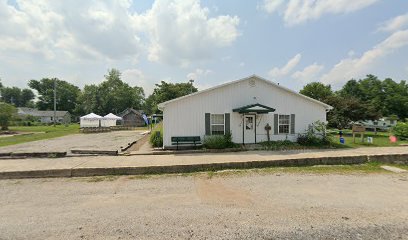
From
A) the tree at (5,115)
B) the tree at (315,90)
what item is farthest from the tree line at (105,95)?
the tree at (315,90)

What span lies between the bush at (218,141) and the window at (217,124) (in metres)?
0.50

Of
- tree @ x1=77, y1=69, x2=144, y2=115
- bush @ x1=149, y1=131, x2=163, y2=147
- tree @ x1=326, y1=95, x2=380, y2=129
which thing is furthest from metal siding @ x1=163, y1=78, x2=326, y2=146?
tree @ x1=77, y1=69, x2=144, y2=115

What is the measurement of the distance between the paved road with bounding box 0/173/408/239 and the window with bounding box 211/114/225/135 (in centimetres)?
613

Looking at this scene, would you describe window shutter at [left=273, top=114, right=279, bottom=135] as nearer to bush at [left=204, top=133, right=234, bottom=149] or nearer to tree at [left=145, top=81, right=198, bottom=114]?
bush at [left=204, top=133, right=234, bottom=149]

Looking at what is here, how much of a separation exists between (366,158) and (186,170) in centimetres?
822

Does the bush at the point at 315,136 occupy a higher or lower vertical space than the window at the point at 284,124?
lower

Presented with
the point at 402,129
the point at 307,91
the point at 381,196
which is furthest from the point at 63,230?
the point at 307,91

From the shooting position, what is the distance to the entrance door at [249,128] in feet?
46.2

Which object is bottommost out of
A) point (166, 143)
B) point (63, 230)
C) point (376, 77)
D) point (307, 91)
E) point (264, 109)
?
point (63, 230)

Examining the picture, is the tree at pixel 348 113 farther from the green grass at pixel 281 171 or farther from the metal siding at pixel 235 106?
the green grass at pixel 281 171

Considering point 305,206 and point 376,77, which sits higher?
point 376,77

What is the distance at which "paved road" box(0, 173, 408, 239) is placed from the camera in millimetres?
3988

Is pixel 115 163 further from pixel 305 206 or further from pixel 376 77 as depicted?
pixel 376 77

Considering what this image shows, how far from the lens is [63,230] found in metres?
4.09
